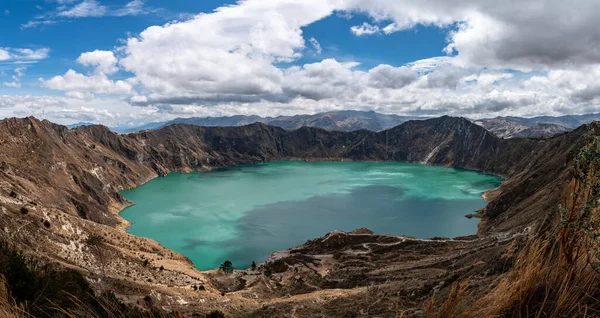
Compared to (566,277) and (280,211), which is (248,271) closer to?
(280,211)

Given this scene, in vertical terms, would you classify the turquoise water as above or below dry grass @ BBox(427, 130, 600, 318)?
below

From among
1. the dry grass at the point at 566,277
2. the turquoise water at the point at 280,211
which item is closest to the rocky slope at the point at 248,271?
the dry grass at the point at 566,277

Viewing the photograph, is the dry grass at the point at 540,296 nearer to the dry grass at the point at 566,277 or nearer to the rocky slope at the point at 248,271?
the dry grass at the point at 566,277

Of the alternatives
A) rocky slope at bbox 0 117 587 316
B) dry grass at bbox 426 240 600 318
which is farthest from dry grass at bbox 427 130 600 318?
rocky slope at bbox 0 117 587 316

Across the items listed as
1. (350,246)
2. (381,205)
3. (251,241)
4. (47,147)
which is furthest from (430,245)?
(47,147)

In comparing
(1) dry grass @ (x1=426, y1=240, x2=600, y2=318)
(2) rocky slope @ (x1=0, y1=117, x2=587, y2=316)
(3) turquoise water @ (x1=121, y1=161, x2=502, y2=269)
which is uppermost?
(1) dry grass @ (x1=426, y1=240, x2=600, y2=318)

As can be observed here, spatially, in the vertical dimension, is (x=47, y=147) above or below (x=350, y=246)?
above

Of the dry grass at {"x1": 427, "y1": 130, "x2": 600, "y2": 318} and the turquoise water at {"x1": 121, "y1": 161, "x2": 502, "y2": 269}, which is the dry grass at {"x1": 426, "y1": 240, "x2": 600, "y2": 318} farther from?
the turquoise water at {"x1": 121, "y1": 161, "x2": 502, "y2": 269}

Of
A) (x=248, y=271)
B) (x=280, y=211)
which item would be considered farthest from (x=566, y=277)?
(x=280, y=211)

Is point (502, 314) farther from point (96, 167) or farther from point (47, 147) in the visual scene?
point (96, 167)
